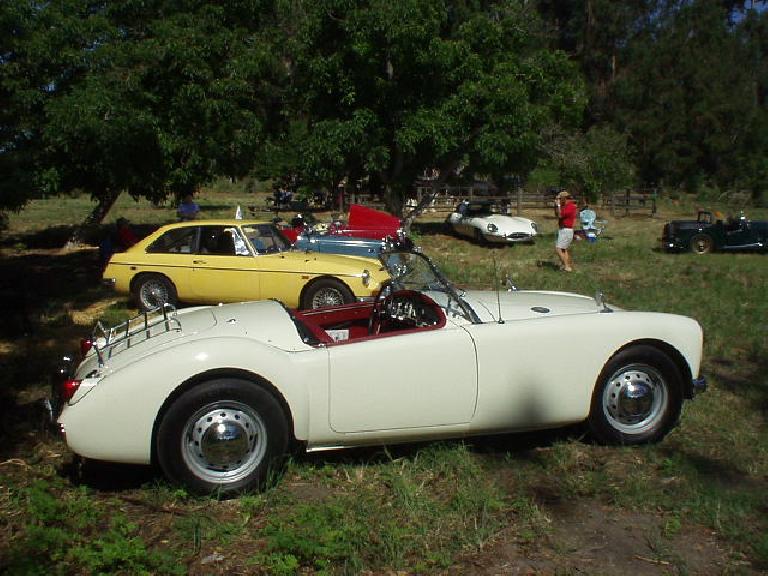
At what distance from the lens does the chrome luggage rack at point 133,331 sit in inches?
184

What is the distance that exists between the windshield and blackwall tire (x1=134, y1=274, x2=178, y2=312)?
576 cm

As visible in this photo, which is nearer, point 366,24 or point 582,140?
point 366,24

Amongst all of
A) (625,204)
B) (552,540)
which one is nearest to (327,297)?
(552,540)

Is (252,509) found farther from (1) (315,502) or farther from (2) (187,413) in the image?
(2) (187,413)

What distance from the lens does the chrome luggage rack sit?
15.4ft

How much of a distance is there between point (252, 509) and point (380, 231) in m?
9.49

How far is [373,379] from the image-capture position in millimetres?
4367

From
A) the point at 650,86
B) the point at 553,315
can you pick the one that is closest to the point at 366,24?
the point at 553,315

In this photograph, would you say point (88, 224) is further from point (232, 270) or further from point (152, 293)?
point (232, 270)

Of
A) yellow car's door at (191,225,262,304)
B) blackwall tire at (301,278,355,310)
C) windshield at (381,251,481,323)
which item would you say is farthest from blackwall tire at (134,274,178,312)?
windshield at (381,251,481,323)

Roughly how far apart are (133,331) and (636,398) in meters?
3.24

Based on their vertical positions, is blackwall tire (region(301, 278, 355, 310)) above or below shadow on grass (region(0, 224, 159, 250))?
below

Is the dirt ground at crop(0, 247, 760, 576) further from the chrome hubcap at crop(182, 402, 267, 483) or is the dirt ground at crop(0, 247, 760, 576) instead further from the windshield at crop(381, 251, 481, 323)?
the windshield at crop(381, 251, 481, 323)

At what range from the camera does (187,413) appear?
409 cm
